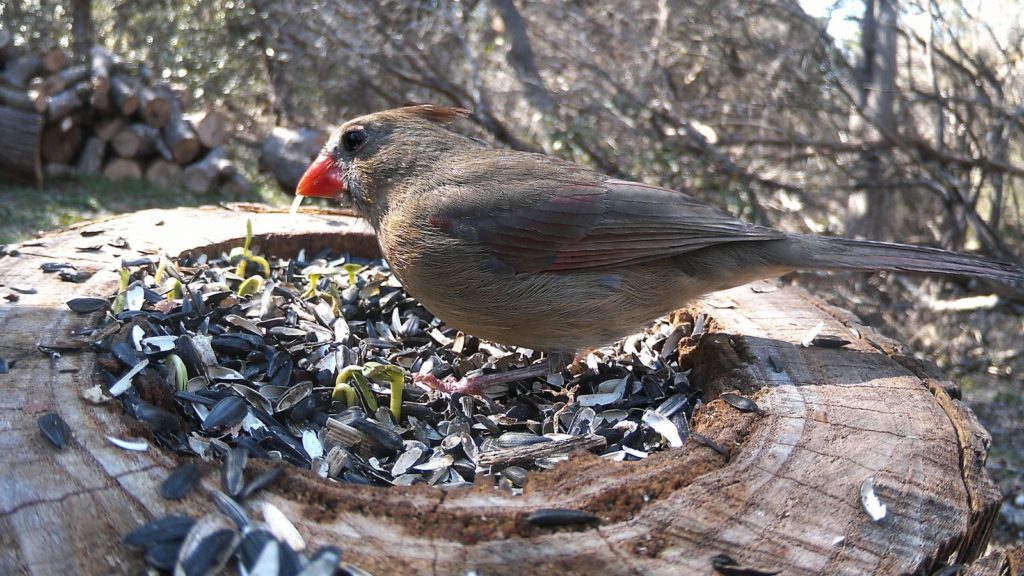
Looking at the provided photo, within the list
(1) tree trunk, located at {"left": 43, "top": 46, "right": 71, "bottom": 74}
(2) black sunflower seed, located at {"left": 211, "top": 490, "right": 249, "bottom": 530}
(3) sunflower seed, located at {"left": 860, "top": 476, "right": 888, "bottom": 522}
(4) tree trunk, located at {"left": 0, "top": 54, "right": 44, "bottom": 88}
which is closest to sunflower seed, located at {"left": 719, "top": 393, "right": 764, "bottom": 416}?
(3) sunflower seed, located at {"left": 860, "top": 476, "right": 888, "bottom": 522}

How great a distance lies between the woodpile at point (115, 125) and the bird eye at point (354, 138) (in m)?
6.66

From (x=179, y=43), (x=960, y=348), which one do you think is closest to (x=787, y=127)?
(x=960, y=348)

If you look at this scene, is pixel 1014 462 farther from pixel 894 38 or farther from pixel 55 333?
pixel 55 333

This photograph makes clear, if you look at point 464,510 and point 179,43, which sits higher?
point 179,43

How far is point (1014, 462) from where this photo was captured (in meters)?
5.97

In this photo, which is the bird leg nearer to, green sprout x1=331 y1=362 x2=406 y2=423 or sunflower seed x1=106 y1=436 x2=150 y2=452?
green sprout x1=331 y1=362 x2=406 y2=423

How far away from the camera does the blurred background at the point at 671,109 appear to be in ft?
21.6

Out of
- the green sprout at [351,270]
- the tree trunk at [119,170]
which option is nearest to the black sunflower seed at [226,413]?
the green sprout at [351,270]

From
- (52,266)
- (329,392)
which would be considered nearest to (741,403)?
(329,392)

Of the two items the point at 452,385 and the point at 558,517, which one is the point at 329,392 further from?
the point at 558,517

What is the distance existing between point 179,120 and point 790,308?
8.28m

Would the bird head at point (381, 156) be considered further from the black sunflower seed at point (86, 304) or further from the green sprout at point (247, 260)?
the black sunflower seed at point (86, 304)

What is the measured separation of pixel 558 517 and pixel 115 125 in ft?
30.7

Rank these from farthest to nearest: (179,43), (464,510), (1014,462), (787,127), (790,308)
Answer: (179,43)
(787,127)
(1014,462)
(790,308)
(464,510)
